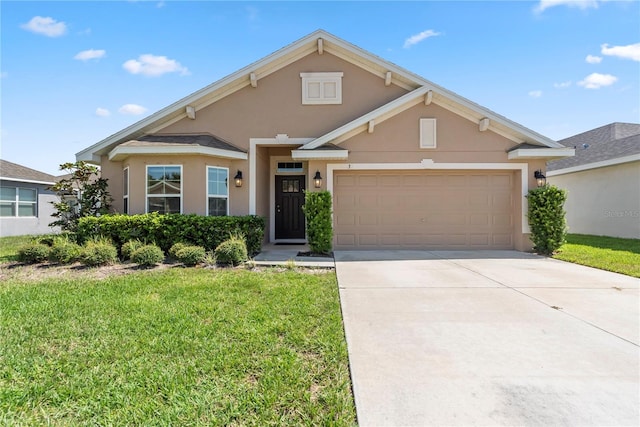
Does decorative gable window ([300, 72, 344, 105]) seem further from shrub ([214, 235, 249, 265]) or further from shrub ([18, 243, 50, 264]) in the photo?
shrub ([18, 243, 50, 264])

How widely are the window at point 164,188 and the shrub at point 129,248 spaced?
157 cm

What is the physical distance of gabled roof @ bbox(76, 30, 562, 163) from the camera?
935 centimetres

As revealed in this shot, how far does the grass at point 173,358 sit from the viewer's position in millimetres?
2232

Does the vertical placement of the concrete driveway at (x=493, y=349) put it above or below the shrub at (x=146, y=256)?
below

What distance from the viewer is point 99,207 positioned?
994cm

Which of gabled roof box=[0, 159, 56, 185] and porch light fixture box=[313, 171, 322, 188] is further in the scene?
gabled roof box=[0, 159, 56, 185]

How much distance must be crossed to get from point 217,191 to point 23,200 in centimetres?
1405

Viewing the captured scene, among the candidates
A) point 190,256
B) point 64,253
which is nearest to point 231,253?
point 190,256

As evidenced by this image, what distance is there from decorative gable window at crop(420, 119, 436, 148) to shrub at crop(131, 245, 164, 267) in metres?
8.05

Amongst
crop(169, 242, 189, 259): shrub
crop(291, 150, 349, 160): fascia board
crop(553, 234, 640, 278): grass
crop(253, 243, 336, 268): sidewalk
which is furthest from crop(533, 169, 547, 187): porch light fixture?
crop(169, 242, 189, 259): shrub

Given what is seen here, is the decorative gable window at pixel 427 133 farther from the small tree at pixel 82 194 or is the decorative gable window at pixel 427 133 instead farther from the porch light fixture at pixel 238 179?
the small tree at pixel 82 194

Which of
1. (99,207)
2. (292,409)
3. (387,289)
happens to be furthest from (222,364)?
(99,207)

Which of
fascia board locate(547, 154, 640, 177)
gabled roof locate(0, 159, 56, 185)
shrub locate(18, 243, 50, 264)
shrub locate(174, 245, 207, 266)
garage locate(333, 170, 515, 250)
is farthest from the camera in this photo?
gabled roof locate(0, 159, 56, 185)

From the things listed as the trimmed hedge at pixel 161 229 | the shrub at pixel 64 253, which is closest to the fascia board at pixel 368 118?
the trimmed hedge at pixel 161 229
